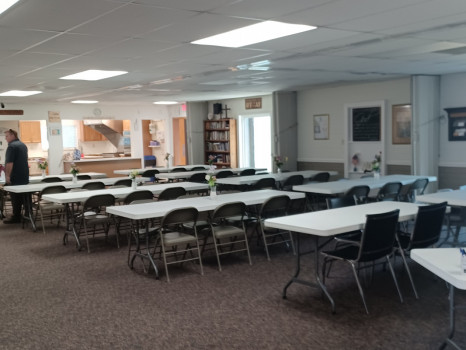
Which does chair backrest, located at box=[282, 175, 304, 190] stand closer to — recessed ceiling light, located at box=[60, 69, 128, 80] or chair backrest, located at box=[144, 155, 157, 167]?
recessed ceiling light, located at box=[60, 69, 128, 80]

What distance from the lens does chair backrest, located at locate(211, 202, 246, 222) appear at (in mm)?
6012

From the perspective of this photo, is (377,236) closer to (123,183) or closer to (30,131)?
(123,183)

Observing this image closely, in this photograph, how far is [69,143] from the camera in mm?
16844

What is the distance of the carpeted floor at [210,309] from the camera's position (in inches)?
158

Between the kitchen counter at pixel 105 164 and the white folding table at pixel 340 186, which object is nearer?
the white folding table at pixel 340 186

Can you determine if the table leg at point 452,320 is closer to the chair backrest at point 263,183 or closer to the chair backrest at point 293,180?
the chair backrest at point 263,183

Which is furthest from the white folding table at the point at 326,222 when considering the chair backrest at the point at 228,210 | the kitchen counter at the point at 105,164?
the kitchen counter at the point at 105,164

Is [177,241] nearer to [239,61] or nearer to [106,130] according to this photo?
[239,61]

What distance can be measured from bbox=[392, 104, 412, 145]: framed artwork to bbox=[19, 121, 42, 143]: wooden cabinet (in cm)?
1077

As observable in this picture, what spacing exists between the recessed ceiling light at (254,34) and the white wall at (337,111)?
5.86 meters

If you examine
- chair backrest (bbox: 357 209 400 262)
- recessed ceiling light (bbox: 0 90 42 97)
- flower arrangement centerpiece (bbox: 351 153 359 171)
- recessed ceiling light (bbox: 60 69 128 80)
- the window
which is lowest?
chair backrest (bbox: 357 209 400 262)

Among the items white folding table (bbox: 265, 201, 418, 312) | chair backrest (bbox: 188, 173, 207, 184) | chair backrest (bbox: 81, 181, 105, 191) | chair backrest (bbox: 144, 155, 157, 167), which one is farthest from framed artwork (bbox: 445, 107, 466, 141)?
chair backrest (bbox: 144, 155, 157, 167)

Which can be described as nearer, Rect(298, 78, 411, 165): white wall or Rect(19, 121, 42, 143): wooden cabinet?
Rect(298, 78, 411, 165): white wall

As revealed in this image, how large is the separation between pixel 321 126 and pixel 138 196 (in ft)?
20.7
